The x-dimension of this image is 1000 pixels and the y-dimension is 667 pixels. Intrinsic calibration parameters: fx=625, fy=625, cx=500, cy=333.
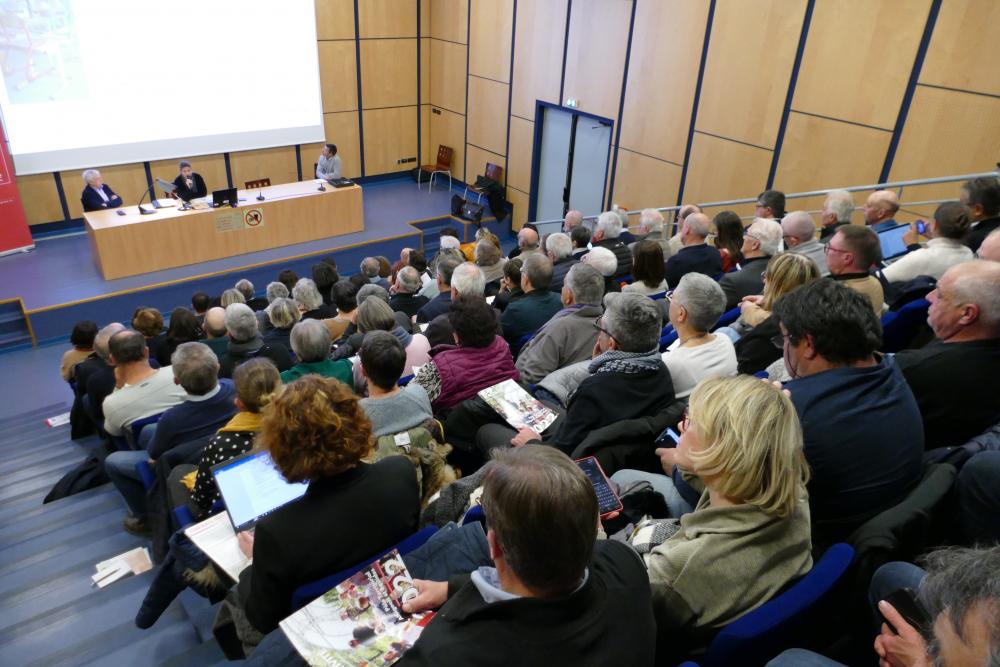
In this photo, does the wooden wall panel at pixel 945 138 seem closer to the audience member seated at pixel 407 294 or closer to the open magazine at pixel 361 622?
the audience member seated at pixel 407 294

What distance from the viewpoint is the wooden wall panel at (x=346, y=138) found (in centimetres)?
1089

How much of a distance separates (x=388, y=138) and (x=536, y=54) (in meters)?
3.50

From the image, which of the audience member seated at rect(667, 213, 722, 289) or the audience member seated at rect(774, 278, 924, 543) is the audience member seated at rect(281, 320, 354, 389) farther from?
the audience member seated at rect(667, 213, 722, 289)

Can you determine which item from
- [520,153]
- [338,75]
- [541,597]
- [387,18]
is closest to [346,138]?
[338,75]

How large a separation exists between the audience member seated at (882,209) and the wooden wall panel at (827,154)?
1279 mm

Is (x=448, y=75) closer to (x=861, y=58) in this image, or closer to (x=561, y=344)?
(x=861, y=58)

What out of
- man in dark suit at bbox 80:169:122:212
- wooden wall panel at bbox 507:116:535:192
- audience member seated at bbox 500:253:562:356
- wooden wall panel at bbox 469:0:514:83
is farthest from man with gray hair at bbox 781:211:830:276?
man in dark suit at bbox 80:169:122:212

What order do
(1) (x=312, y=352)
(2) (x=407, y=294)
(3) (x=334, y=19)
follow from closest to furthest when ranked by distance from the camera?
(1) (x=312, y=352) → (2) (x=407, y=294) → (3) (x=334, y=19)

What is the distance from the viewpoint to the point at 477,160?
11.2 meters

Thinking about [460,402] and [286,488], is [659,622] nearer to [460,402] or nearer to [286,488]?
[286,488]

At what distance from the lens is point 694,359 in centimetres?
265

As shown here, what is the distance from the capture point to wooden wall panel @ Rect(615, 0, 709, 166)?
7352 millimetres

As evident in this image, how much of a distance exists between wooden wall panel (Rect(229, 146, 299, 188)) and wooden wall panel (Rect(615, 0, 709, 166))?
5.72 m

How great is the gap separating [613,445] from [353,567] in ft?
3.24
